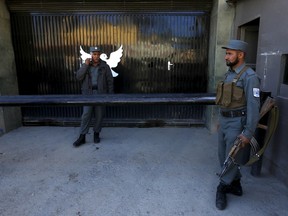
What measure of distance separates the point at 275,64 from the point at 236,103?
110cm

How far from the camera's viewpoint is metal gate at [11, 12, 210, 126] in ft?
16.9

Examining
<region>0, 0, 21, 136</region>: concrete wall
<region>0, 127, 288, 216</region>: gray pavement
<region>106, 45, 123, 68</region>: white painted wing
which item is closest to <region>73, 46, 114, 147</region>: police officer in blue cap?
<region>0, 127, 288, 216</region>: gray pavement

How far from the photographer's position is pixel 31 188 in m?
Result: 3.02

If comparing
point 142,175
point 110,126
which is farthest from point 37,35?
point 142,175

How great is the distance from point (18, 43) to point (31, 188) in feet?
11.9

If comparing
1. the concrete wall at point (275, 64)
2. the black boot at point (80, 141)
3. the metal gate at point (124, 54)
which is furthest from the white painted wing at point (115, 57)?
the concrete wall at point (275, 64)

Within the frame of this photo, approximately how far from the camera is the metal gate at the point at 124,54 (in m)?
5.15

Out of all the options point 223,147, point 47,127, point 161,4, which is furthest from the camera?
point 47,127

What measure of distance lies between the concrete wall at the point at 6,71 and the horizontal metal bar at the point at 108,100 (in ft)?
8.12

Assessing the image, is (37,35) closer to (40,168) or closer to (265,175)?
(40,168)

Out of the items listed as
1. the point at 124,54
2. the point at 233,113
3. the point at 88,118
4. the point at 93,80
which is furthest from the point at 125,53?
the point at 233,113

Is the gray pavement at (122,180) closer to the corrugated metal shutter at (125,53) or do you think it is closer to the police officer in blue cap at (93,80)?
the police officer in blue cap at (93,80)

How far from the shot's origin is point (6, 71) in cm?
512

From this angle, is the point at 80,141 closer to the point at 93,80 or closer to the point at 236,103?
the point at 93,80
